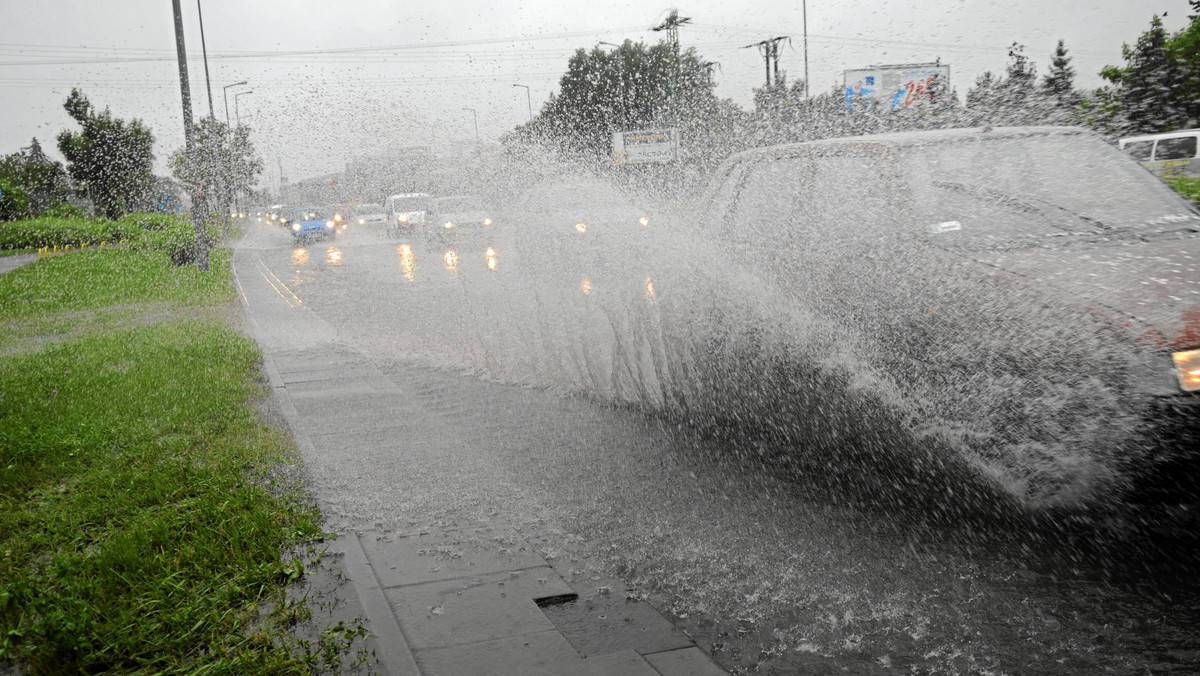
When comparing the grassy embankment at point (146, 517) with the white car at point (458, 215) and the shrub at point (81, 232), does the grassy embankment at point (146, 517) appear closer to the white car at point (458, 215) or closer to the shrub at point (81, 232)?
the white car at point (458, 215)

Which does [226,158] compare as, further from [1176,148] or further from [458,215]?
[1176,148]

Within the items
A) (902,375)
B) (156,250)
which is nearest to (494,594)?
(902,375)

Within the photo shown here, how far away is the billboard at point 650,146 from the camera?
49594mm

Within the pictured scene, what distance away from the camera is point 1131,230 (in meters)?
4.30

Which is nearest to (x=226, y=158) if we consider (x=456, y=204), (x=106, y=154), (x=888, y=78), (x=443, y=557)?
(x=106, y=154)

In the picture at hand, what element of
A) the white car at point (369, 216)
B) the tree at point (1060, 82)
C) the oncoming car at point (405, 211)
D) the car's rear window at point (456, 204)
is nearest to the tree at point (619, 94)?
the white car at point (369, 216)

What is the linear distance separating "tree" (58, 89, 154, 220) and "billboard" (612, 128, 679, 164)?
2232 cm

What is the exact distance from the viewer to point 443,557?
3.88 meters

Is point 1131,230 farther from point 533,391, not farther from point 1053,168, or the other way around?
point 533,391

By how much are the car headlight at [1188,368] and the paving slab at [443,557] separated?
7.65ft

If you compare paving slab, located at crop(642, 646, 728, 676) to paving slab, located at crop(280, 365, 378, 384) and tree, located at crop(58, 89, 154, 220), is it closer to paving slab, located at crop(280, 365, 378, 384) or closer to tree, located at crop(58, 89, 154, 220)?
paving slab, located at crop(280, 365, 378, 384)

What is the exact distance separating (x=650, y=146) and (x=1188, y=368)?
50793mm

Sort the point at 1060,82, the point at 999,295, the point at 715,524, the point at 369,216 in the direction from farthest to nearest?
1. the point at 369,216
2. the point at 1060,82
3. the point at 715,524
4. the point at 999,295

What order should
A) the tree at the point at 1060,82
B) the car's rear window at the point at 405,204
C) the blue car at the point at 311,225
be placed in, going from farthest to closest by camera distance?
the blue car at the point at 311,225, the car's rear window at the point at 405,204, the tree at the point at 1060,82
